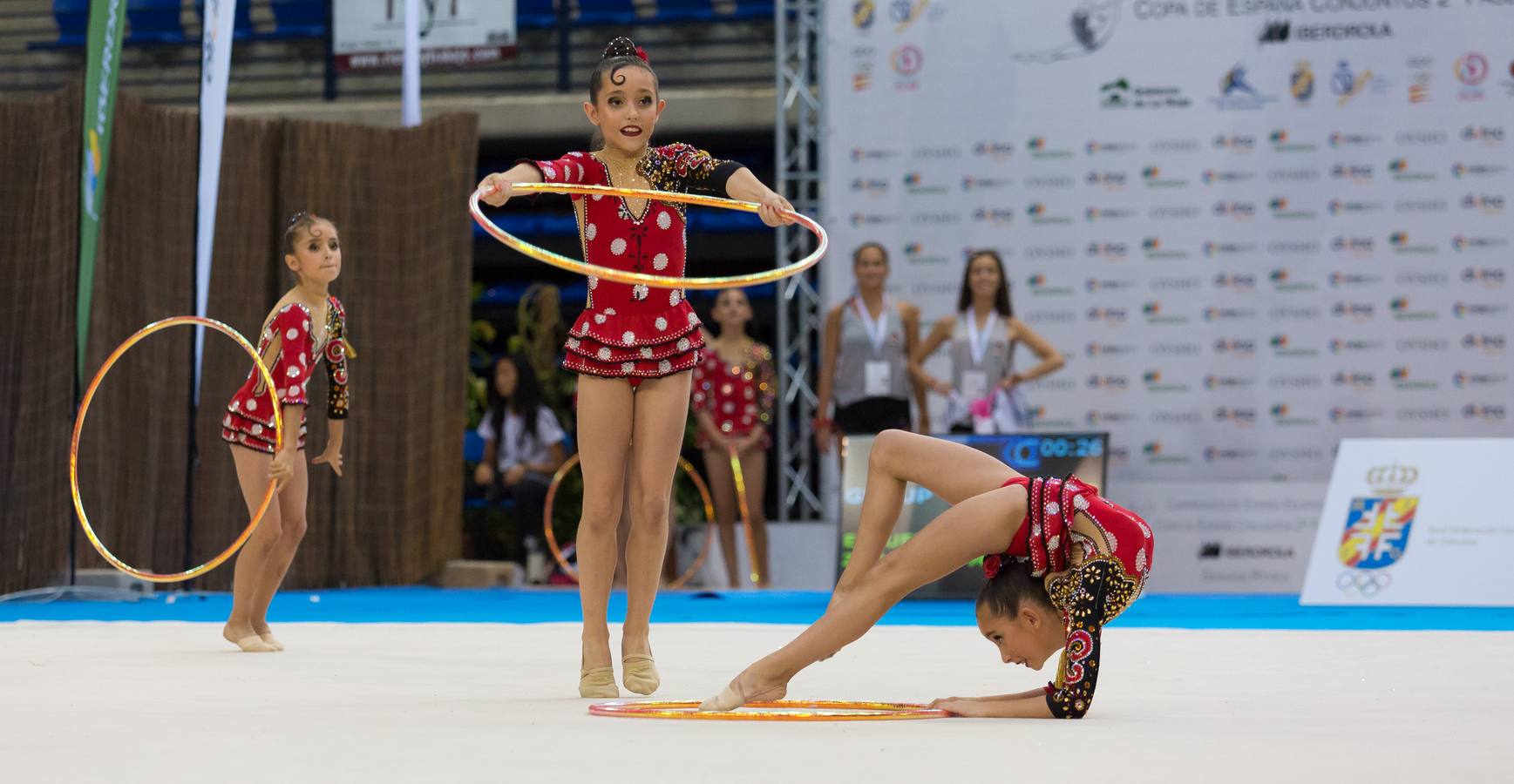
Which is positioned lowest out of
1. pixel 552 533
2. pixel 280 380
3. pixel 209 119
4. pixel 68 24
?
pixel 552 533

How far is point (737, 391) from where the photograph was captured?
8.96m

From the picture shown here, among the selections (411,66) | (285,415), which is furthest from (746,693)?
(411,66)

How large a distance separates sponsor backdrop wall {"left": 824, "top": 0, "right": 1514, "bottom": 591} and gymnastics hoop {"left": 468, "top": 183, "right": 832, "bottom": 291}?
5.73 metres

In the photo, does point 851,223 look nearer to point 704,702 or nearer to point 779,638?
point 779,638

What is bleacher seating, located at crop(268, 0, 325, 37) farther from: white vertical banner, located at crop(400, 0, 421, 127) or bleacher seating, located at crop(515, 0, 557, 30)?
white vertical banner, located at crop(400, 0, 421, 127)

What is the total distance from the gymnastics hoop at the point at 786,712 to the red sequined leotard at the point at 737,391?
5519mm

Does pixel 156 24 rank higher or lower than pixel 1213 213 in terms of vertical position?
higher

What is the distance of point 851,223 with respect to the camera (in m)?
9.62

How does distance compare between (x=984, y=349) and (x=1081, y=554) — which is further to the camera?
(x=984, y=349)

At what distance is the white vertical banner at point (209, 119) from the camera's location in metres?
7.57

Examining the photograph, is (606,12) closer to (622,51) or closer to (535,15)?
(535,15)

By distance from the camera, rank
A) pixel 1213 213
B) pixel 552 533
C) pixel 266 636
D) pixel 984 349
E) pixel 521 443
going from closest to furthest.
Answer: pixel 266 636
pixel 984 349
pixel 1213 213
pixel 552 533
pixel 521 443

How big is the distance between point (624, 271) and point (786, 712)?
114 centimetres

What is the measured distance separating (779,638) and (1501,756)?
3.25 meters
